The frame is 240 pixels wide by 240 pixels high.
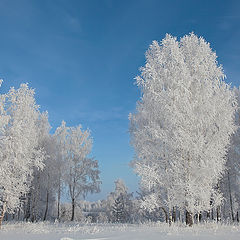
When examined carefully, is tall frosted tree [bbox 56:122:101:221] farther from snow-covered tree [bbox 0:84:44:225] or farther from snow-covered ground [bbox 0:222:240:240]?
snow-covered ground [bbox 0:222:240:240]

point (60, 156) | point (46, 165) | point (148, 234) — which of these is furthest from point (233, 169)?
point (46, 165)

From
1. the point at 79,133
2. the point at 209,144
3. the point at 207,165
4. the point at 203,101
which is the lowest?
the point at 207,165

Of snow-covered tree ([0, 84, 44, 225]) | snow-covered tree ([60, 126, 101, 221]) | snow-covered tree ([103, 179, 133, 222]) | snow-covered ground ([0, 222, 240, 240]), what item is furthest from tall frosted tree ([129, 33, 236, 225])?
snow-covered tree ([103, 179, 133, 222])

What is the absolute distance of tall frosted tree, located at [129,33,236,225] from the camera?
1114cm

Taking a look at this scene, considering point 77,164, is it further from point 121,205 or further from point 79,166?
point 121,205

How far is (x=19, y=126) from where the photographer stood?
1478cm

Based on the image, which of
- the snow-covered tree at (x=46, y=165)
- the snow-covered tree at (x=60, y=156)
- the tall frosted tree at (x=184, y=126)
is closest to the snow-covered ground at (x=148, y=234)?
the tall frosted tree at (x=184, y=126)

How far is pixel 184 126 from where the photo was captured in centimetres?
1184

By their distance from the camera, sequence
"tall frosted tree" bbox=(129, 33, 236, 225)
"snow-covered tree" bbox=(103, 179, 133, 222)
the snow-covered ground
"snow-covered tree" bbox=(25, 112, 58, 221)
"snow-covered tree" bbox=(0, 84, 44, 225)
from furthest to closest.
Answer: "snow-covered tree" bbox=(103, 179, 133, 222), "snow-covered tree" bbox=(25, 112, 58, 221), "snow-covered tree" bbox=(0, 84, 44, 225), "tall frosted tree" bbox=(129, 33, 236, 225), the snow-covered ground

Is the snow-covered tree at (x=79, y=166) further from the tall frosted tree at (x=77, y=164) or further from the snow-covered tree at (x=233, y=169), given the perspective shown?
the snow-covered tree at (x=233, y=169)

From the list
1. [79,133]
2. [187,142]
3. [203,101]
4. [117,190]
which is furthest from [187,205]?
[117,190]

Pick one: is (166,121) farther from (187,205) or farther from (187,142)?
(187,205)

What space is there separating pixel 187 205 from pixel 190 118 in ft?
13.7

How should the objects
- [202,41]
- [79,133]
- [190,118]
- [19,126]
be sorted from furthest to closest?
1. [79,133]
2. [19,126]
3. [202,41]
4. [190,118]
